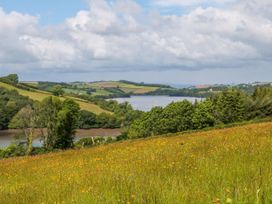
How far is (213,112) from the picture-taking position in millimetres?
100562

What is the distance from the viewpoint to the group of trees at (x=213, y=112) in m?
97.9

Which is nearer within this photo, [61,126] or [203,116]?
[61,126]

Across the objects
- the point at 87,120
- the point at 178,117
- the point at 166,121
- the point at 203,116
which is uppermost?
the point at 203,116

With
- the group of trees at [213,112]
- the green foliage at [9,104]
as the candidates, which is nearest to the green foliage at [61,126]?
the group of trees at [213,112]

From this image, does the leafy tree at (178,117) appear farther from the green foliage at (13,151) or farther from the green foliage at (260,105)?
the green foliage at (13,151)

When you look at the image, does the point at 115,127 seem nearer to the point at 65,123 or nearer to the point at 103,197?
the point at 65,123

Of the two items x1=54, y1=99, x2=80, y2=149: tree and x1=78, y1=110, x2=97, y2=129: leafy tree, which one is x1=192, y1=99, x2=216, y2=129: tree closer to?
x1=54, y1=99, x2=80, y2=149: tree

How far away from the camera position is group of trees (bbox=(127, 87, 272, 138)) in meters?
97.9

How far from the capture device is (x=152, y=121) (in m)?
111

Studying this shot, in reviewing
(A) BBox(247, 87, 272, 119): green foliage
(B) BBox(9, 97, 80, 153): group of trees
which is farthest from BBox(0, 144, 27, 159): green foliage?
(A) BBox(247, 87, 272, 119): green foliage

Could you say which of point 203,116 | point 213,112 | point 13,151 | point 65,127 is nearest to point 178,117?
point 203,116

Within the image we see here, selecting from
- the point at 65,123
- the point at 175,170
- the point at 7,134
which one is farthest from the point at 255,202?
the point at 7,134

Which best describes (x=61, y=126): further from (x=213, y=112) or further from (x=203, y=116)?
(x=213, y=112)

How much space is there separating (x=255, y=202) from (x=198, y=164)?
4.77m
